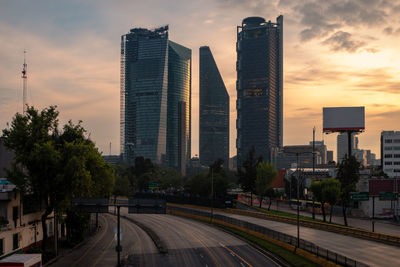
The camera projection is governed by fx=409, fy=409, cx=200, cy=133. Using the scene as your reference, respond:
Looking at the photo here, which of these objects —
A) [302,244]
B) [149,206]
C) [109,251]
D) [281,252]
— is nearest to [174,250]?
[109,251]

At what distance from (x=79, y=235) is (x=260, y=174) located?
69.7 m

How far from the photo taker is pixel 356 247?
58594 millimetres

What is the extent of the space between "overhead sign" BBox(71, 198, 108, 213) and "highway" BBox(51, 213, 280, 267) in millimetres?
6675

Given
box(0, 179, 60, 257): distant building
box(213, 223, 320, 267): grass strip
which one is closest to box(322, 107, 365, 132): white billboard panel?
box(213, 223, 320, 267): grass strip

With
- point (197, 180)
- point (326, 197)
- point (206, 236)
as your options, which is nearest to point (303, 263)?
point (206, 236)

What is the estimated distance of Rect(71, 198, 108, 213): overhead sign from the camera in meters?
49.5

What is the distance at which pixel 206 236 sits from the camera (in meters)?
71.5

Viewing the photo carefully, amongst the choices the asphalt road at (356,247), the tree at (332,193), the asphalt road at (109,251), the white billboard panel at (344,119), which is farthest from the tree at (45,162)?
the white billboard panel at (344,119)

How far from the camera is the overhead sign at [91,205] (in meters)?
49.5

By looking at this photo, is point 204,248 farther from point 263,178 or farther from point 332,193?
point 263,178

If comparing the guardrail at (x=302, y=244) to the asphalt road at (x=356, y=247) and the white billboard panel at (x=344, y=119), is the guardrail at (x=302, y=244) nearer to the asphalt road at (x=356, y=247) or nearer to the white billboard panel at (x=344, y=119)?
the asphalt road at (x=356, y=247)

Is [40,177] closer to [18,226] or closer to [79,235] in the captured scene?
[18,226]

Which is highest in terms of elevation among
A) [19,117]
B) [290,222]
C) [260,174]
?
[19,117]

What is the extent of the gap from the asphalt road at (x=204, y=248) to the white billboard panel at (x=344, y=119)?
92.1m
